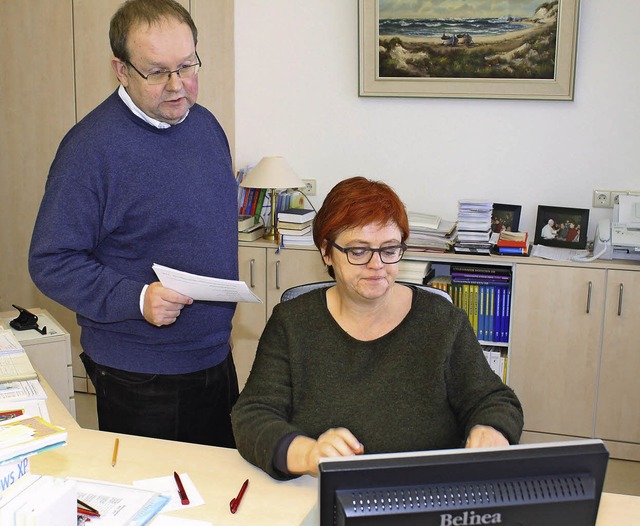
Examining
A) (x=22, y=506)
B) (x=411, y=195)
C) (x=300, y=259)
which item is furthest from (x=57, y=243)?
(x=411, y=195)

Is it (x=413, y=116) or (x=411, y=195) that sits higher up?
(x=413, y=116)

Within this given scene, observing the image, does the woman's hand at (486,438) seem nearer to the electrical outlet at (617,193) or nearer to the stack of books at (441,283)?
the stack of books at (441,283)

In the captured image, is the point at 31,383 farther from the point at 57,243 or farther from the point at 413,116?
the point at 413,116

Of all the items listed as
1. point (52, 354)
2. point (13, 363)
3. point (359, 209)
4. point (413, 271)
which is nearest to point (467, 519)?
point (359, 209)

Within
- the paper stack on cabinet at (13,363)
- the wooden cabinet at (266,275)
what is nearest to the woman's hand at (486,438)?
the paper stack on cabinet at (13,363)

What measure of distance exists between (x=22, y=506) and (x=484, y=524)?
0.73 m

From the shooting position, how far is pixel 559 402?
3.63 meters

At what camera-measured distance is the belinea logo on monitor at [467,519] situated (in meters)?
1.14

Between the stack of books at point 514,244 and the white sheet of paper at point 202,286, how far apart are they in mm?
1967

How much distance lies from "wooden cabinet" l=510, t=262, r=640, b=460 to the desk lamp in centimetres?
114

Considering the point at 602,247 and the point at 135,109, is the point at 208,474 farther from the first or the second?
the point at 602,247

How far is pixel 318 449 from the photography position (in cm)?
158

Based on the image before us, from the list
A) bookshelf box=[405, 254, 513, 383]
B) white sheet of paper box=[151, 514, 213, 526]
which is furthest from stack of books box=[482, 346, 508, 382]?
white sheet of paper box=[151, 514, 213, 526]

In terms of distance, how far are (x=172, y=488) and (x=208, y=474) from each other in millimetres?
96
